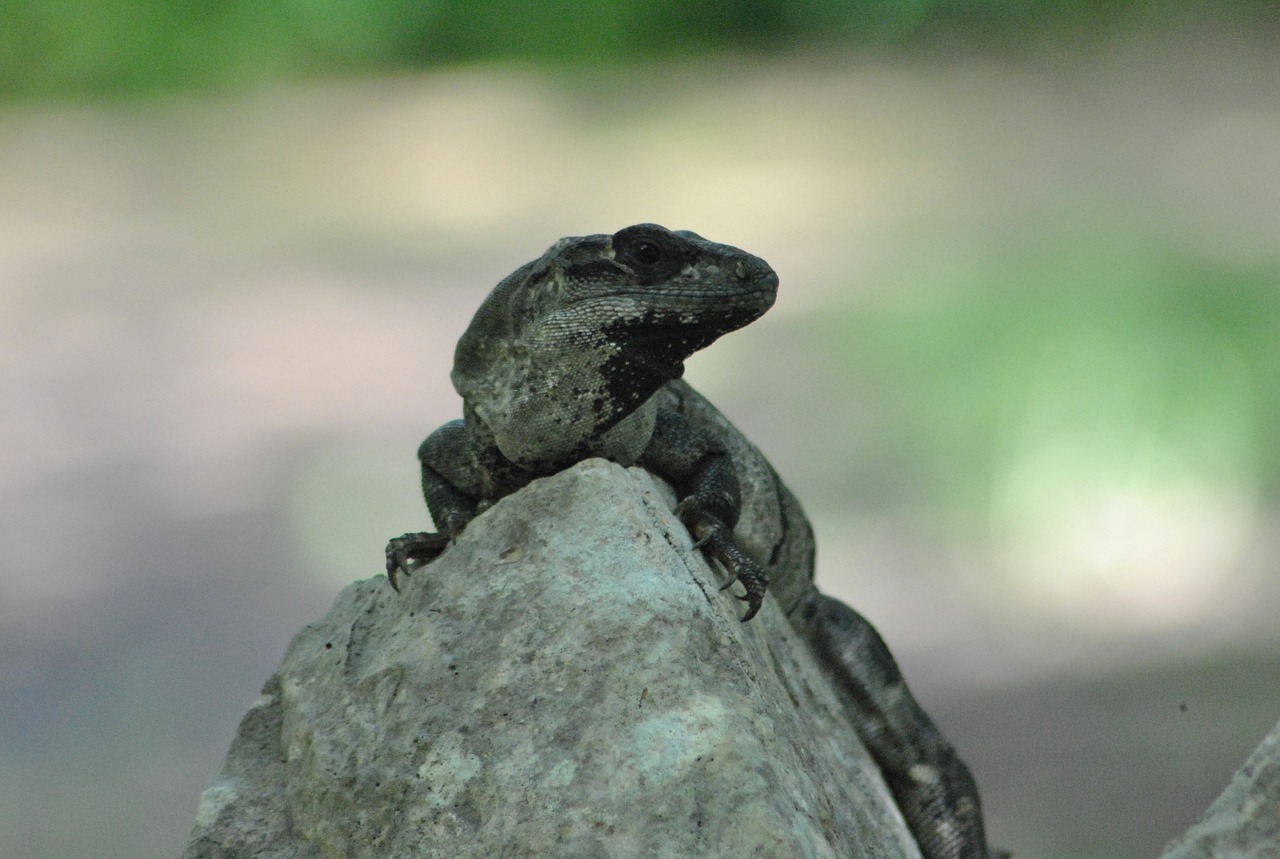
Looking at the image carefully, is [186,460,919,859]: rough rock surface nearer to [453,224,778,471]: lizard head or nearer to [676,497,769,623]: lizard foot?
[676,497,769,623]: lizard foot

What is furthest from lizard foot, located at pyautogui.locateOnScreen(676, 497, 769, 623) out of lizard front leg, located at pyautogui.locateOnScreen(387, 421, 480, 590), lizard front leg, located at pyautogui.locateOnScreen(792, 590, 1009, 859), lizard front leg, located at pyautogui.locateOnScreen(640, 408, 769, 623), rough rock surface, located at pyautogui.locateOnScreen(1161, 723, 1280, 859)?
lizard front leg, located at pyautogui.locateOnScreen(792, 590, 1009, 859)

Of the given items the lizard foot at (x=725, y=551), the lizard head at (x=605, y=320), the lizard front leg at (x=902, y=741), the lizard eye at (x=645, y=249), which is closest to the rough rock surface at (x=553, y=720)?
the lizard foot at (x=725, y=551)

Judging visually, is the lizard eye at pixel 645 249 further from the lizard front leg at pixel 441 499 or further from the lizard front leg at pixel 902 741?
the lizard front leg at pixel 902 741

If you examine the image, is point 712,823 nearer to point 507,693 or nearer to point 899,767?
point 507,693

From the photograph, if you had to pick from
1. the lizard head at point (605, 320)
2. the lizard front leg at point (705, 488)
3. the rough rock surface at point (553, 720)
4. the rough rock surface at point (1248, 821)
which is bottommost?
the rough rock surface at point (1248, 821)

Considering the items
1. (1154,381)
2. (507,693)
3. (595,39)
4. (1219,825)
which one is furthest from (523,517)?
(595,39)

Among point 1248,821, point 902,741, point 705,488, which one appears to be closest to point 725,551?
point 705,488
